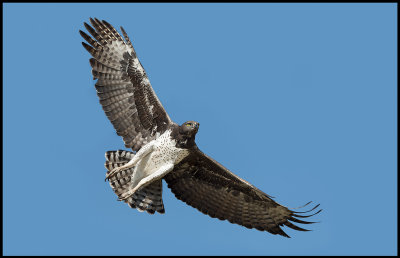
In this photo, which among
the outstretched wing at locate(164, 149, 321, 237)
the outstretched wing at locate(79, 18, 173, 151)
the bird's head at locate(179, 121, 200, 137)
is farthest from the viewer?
the outstretched wing at locate(164, 149, 321, 237)

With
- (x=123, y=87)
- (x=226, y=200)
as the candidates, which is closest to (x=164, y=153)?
(x=123, y=87)

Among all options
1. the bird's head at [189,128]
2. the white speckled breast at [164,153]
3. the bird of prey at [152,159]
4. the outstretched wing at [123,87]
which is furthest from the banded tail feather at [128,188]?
the bird's head at [189,128]

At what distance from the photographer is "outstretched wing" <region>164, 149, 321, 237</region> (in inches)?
544

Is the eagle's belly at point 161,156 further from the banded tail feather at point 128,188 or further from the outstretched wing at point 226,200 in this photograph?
the outstretched wing at point 226,200

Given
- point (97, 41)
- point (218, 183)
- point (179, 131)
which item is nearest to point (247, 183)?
point (218, 183)

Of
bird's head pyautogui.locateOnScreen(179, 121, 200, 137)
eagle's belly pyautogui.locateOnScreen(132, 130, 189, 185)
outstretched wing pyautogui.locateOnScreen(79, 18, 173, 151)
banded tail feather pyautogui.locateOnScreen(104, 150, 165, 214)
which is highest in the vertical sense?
outstretched wing pyautogui.locateOnScreen(79, 18, 173, 151)

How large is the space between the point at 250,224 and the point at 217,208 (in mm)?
696

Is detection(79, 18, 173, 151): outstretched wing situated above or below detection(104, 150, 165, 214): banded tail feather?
above

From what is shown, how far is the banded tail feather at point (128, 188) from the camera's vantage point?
13516mm

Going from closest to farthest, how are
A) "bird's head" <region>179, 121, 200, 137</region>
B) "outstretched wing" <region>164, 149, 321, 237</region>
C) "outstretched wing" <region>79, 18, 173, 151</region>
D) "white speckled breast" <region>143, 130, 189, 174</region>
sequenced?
"bird's head" <region>179, 121, 200, 137</region> → "white speckled breast" <region>143, 130, 189, 174</region> → "outstretched wing" <region>79, 18, 173, 151</region> → "outstretched wing" <region>164, 149, 321, 237</region>

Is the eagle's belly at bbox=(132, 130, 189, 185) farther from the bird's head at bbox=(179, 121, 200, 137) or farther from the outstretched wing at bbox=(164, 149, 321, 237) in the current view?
the outstretched wing at bbox=(164, 149, 321, 237)

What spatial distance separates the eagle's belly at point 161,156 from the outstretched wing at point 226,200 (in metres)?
0.67

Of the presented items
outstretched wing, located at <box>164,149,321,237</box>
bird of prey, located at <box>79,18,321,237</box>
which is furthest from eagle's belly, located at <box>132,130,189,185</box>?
outstretched wing, located at <box>164,149,321,237</box>

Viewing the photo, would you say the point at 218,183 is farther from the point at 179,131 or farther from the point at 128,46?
the point at 128,46
